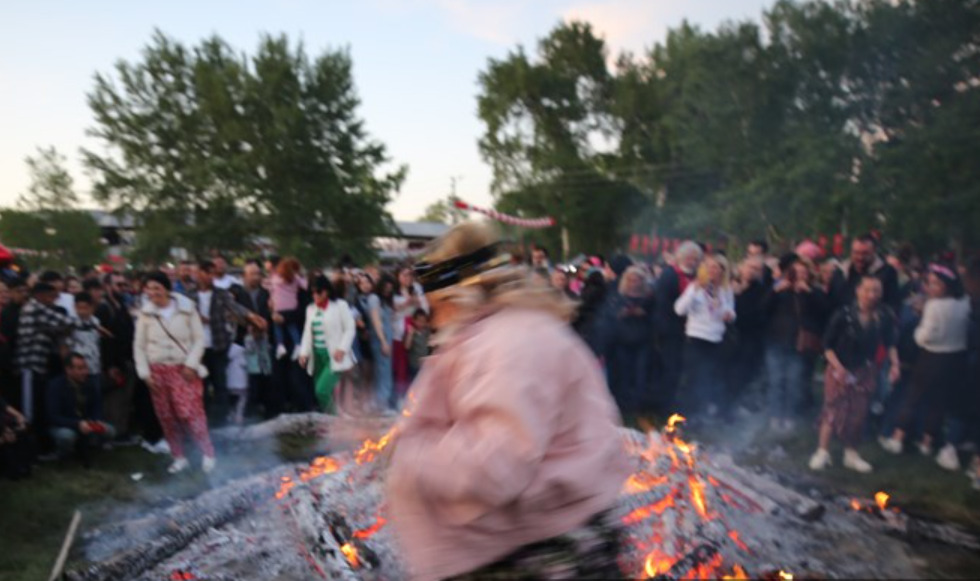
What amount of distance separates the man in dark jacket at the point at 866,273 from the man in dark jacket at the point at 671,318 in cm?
154

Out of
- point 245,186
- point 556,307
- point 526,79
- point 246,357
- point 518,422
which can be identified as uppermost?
point 526,79

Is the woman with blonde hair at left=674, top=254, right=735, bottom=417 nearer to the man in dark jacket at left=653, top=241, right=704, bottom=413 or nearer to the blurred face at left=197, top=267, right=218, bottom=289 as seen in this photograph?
the man in dark jacket at left=653, top=241, right=704, bottom=413

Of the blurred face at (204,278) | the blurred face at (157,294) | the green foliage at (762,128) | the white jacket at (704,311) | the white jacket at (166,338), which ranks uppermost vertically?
the green foliage at (762,128)

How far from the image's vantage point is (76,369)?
7730 mm

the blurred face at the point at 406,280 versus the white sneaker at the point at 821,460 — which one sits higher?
the blurred face at the point at 406,280

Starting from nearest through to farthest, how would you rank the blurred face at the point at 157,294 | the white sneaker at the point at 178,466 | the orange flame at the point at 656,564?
the orange flame at the point at 656,564 → the blurred face at the point at 157,294 → the white sneaker at the point at 178,466

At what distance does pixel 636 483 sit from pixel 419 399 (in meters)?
4.13

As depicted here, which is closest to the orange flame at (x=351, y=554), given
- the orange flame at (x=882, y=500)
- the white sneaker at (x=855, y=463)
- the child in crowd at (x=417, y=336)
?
the orange flame at (x=882, y=500)

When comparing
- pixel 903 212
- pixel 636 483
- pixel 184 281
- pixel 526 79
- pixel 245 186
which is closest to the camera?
pixel 636 483

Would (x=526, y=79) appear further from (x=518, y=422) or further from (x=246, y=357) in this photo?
(x=518, y=422)

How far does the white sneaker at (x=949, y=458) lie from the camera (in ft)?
23.7

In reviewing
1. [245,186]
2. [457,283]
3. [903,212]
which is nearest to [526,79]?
[245,186]

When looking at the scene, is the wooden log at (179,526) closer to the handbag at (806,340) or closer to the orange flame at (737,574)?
the orange flame at (737,574)

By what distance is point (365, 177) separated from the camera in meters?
37.5
